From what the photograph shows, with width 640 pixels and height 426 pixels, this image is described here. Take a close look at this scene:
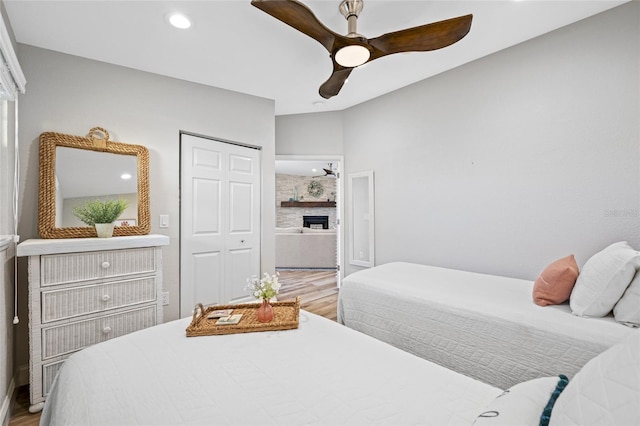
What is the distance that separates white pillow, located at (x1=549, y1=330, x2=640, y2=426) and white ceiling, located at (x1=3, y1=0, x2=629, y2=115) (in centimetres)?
215

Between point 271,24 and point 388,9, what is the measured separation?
830mm

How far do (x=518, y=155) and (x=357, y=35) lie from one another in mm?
1830

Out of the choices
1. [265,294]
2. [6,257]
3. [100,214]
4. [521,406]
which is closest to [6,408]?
[6,257]

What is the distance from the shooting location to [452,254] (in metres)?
3.06

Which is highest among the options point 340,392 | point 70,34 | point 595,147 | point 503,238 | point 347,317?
point 70,34

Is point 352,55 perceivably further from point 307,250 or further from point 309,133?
point 307,250

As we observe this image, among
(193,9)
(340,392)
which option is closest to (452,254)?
(340,392)

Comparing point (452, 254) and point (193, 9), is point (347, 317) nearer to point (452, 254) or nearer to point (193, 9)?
point (452, 254)

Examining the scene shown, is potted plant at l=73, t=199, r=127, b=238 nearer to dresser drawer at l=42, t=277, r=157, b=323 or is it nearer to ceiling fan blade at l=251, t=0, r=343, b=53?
dresser drawer at l=42, t=277, r=157, b=323

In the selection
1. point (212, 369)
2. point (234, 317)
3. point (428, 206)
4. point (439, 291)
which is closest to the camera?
point (212, 369)

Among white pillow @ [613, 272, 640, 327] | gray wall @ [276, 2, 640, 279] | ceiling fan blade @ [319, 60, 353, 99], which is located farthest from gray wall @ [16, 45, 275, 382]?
white pillow @ [613, 272, 640, 327]

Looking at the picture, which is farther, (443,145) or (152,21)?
(443,145)

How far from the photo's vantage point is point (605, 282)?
1.55 m

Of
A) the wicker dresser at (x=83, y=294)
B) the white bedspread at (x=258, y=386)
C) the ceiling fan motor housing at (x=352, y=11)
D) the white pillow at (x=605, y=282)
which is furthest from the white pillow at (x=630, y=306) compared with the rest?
the wicker dresser at (x=83, y=294)
